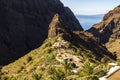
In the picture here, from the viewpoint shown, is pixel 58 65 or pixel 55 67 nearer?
pixel 55 67

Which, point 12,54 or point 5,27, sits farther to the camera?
point 5,27

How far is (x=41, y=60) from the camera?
10212cm

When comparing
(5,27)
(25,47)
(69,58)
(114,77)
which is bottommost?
(114,77)

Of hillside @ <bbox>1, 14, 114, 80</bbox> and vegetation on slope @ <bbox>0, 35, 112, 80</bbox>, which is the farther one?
hillside @ <bbox>1, 14, 114, 80</bbox>

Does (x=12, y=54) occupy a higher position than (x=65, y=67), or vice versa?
(x=12, y=54)

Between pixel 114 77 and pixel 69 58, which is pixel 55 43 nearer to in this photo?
pixel 69 58

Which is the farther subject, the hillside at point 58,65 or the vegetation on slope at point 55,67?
the hillside at point 58,65

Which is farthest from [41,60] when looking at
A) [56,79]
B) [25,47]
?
[25,47]

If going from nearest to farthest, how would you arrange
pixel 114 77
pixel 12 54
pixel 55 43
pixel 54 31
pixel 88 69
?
pixel 114 77
pixel 88 69
pixel 55 43
pixel 54 31
pixel 12 54

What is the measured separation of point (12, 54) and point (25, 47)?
15.9 meters

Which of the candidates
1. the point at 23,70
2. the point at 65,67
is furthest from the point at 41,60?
the point at 65,67

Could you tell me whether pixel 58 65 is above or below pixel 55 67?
above

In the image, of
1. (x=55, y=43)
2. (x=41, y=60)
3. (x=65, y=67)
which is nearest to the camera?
(x=65, y=67)

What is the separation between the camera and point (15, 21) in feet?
648
